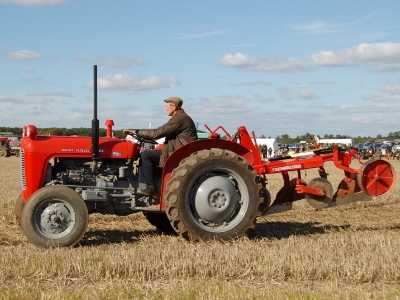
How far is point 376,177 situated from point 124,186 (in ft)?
10.8

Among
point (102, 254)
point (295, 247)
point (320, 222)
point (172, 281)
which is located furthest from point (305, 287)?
point (320, 222)

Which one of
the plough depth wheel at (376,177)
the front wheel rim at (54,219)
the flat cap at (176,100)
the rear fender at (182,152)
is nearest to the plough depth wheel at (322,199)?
the plough depth wheel at (376,177)

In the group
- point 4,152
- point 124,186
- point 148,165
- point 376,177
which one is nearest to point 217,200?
point 148,165

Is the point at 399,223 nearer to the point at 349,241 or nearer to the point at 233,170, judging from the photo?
the point at 349,241

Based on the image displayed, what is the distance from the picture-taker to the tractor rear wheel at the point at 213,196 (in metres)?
6.97

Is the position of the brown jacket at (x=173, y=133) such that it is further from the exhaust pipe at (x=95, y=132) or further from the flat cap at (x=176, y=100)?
the exhaust pipe at (x=95, y=132)

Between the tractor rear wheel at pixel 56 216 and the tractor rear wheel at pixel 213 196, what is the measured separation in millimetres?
1023

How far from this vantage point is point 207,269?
549cm

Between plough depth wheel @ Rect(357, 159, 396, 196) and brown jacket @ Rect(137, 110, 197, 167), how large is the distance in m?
2.35

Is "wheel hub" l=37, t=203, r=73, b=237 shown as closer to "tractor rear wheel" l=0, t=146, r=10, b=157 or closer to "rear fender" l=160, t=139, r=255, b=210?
"rear fender" l=160, t=139, r=255, b=210

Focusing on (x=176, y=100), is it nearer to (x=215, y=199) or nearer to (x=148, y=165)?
(x=148, y=165)

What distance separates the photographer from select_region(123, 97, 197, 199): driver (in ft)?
23.8

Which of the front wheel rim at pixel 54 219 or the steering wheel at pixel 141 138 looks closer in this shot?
the front wheel rim at pixel 54 219

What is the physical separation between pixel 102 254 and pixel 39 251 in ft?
2.47
